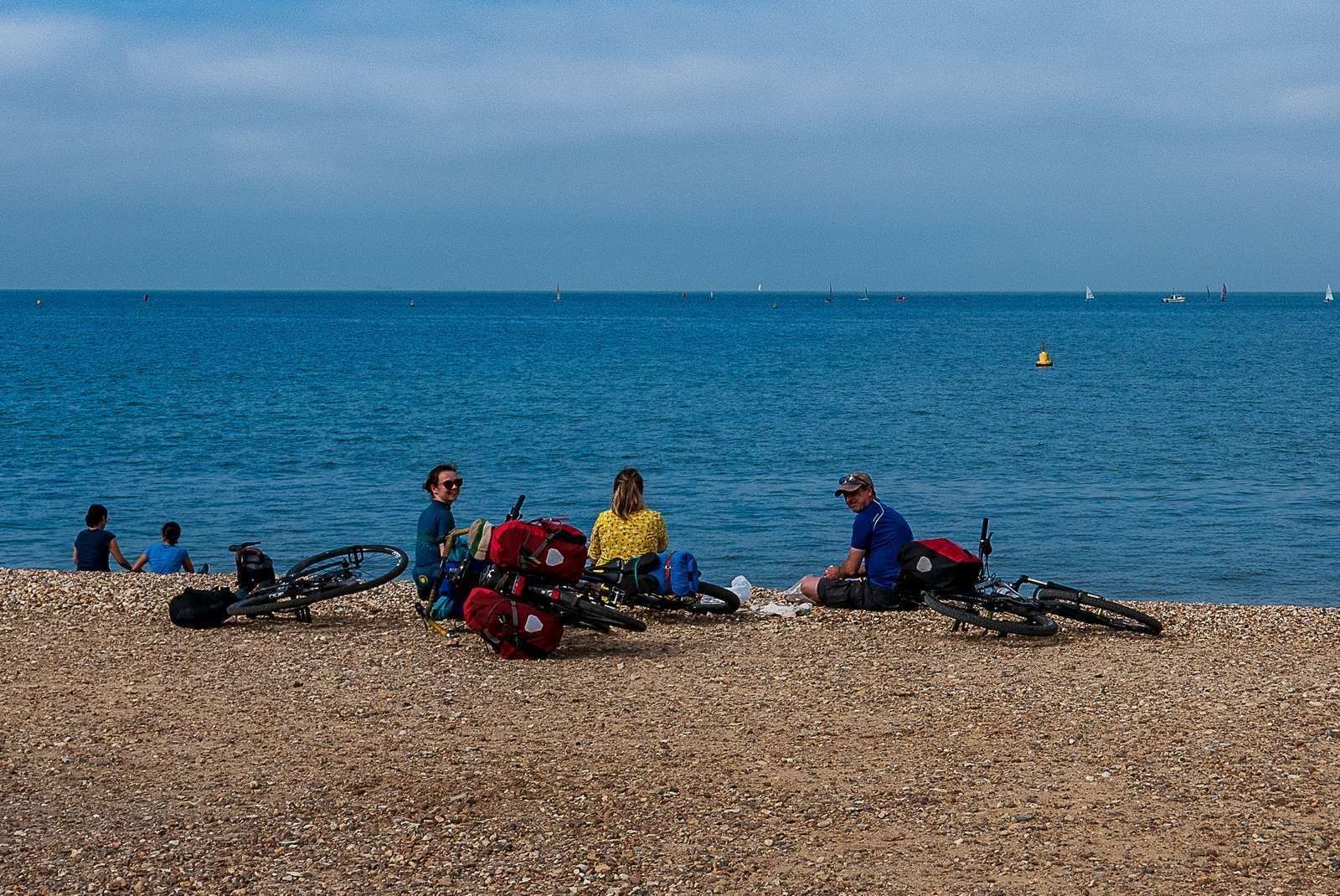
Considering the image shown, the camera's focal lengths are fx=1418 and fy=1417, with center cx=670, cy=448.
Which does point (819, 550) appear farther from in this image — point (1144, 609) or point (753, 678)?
point (753, 678)

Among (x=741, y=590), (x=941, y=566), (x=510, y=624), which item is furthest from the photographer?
A: (x=741, y=590)

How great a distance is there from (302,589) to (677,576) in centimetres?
313

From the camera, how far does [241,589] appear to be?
39.6 ft

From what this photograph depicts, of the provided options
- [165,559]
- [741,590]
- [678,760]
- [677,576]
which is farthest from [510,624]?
[165,559]

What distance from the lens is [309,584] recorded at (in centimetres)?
1184

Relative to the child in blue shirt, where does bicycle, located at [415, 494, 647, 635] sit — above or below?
above

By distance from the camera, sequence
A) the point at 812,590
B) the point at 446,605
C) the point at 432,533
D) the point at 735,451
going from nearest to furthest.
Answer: the point at 446,605, the point at 432,533, the point at 812,590, the point at 735,451

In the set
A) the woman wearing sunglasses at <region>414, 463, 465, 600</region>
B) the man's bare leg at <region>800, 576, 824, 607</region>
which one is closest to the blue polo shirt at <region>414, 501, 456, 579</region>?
the woman wearing sunglasses at <region>414, 463, 465, 600</region>

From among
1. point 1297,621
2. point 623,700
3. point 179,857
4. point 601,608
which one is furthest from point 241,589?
point 1297,621

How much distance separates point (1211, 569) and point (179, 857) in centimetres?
1583

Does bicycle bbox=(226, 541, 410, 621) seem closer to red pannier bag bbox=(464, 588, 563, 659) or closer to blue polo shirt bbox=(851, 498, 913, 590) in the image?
red pannier bag bbox=(464, 588, 563, 659)

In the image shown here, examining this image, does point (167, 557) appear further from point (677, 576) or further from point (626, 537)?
point (677, 576)

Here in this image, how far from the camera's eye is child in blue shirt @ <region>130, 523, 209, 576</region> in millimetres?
16219

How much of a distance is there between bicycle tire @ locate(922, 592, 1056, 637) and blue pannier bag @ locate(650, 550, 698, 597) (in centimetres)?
191
